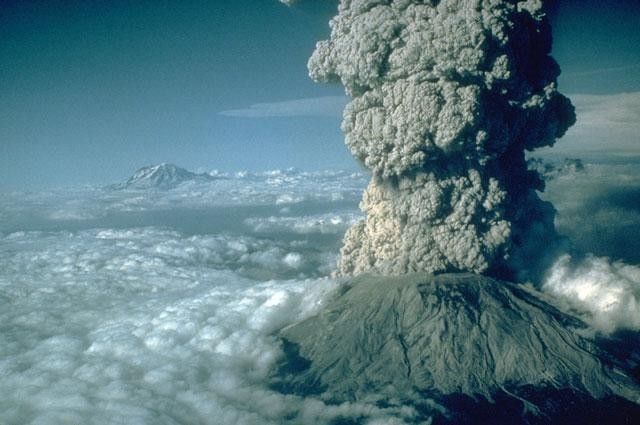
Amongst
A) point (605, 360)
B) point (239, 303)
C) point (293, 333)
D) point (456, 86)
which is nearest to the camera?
point (456, 86)

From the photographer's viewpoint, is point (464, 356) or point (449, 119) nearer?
point (449, 119)

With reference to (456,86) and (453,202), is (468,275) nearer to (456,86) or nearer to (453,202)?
(453,202)

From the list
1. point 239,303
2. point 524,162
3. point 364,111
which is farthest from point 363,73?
point 239,303

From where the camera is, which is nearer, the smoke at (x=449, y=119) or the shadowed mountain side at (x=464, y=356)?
the smoke at (x=449, y=119)

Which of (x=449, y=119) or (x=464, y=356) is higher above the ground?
(x=449, y=119)

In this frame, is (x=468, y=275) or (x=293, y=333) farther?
(x=293, y=333)
